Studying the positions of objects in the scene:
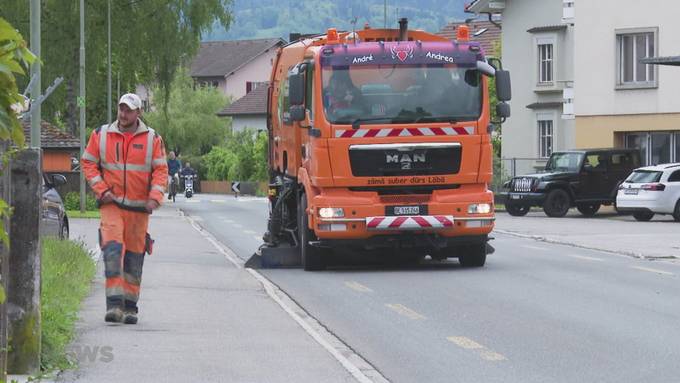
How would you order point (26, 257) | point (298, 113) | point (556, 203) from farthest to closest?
point (556, 203) → point (298, 113) → point (26, 257)

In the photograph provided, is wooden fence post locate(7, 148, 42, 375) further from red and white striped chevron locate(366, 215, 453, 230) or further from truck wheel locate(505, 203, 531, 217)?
truck wheel locate(505, 203, 531, 217)

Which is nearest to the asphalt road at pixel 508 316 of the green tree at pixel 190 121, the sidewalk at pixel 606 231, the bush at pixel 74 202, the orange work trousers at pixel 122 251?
the orange work trousers at pixel 122 251

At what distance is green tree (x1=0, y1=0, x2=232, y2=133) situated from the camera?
159 feet

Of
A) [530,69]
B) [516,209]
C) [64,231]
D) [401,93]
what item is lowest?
[516,209]

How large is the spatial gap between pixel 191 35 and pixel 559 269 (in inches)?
1310

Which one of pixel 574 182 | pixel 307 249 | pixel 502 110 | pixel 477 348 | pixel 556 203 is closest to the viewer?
pixel 477 348

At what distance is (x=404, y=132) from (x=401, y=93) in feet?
1.80

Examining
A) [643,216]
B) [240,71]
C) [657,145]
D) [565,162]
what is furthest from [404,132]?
[240,71]

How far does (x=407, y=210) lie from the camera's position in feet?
60.9

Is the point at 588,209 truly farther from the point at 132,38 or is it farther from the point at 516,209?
the point at 132,38

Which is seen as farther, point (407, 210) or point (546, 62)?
point (546, 62)

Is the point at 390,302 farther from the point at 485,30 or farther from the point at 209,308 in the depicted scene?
the point at 485,30

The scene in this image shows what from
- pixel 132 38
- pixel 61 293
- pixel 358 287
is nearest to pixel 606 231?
pixel 358 287

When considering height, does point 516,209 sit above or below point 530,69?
below
